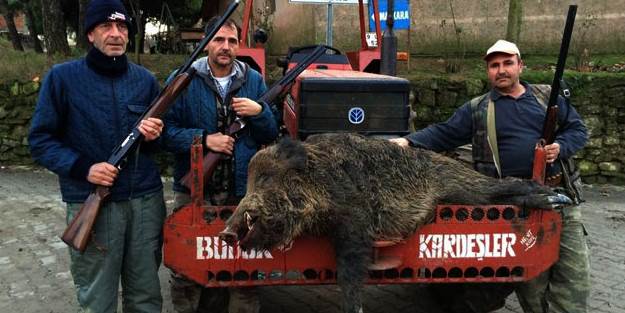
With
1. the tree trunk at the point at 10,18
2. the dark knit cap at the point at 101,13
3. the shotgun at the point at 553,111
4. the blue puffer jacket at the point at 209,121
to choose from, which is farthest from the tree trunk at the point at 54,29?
the shotgun at the point at 553,111

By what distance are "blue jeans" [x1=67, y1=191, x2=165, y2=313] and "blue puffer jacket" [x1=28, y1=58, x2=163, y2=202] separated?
3.6 inches

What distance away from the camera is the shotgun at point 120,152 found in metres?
2.93

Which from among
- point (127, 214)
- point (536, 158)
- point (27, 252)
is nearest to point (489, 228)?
point (536, 158)

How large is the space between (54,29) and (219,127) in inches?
371

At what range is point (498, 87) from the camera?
3617 millimetres

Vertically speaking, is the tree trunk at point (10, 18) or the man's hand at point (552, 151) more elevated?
the tree trunk at point (10, 18)

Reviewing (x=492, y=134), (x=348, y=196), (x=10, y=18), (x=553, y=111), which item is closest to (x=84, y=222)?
(x=348, y=196)

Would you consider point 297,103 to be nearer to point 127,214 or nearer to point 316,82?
point 316,82

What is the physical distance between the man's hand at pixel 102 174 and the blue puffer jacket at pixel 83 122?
82 millimetres

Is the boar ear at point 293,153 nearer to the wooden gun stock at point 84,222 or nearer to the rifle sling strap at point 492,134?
the wooden gun stock at point 84,222

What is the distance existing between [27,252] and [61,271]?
2.35ft

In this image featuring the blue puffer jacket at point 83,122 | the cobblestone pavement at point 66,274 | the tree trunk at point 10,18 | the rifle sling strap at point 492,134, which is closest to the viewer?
the blue puffer jacket at point 83,122

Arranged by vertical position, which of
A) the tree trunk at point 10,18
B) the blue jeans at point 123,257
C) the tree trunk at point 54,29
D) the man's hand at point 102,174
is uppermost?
the tree trunk at point 10,18

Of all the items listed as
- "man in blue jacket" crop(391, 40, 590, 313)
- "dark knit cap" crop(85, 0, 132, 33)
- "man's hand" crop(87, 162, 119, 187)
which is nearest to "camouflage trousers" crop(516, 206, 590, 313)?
"man in blue jacket" crop(391, 40, 590, 313)
